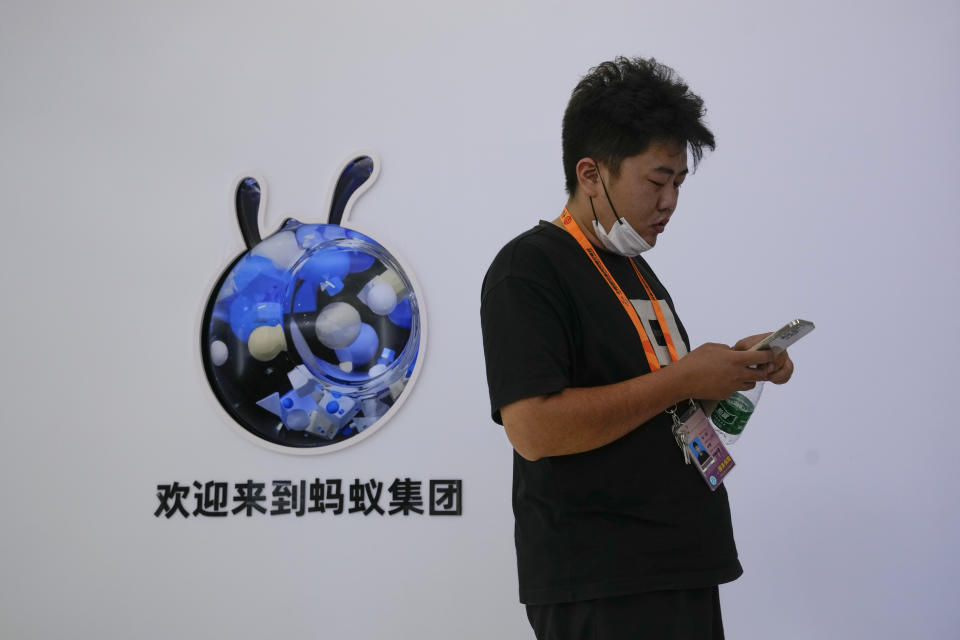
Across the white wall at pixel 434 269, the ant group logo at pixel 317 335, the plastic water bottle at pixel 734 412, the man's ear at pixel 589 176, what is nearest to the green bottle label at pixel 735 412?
the plastic water bottle at pixel 734 412

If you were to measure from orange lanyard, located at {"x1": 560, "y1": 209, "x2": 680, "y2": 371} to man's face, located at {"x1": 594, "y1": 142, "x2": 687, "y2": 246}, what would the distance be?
48mm

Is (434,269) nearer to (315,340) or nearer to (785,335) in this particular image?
(315,340)

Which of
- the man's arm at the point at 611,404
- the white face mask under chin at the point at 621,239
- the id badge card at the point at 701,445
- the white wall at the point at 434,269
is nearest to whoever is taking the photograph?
the man's arm at the point at 611,404

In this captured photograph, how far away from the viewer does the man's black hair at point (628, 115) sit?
1251 mm

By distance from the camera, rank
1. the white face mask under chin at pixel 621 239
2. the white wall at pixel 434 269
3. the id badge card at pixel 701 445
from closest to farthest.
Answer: the id badge card at pixel 701 445, the white face mask under chin at pixel 621 239, the white wall at pixel 434 269

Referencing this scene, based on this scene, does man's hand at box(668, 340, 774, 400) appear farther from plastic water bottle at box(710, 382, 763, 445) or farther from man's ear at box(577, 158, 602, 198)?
man's ear at box(577, 158, 602, 198)

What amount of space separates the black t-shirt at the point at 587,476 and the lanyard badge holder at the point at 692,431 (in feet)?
0.04

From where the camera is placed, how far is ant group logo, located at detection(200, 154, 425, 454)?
7.97ft

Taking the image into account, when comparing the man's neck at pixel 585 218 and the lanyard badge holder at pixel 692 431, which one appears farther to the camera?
the man's neck at pixel 585 218

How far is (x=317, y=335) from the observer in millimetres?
2443

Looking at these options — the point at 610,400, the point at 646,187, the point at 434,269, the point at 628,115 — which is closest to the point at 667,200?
the point at 646,187

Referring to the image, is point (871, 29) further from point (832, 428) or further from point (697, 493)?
point (697, 493)

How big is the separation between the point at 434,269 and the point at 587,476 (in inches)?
55.9

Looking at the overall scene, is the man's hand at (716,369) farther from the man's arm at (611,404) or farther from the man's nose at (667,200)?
the man's nose at (667,200)
